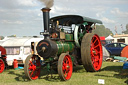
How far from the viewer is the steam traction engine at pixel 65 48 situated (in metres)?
7.07

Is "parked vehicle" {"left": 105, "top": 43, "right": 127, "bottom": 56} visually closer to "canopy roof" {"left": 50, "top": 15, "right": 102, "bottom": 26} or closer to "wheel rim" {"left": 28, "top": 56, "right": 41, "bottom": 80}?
"canopy roof" {"left": 50, "top": 15, "right": 102, "bottom": 26}

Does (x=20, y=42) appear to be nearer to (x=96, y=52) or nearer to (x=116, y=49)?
(x=96, y=52)

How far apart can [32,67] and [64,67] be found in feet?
4.00

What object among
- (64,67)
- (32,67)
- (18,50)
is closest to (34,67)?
(32,67)

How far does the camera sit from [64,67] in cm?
696

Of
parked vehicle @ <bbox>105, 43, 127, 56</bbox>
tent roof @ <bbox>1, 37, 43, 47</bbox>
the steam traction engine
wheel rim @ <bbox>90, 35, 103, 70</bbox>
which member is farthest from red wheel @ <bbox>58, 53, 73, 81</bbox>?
parked vehicle @ <bbox>105, 43, 127, 56</bbox>

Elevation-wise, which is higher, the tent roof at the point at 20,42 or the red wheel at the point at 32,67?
the tent roof at the point at 20,42

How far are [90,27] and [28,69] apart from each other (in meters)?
4.21

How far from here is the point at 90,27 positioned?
31.8ft

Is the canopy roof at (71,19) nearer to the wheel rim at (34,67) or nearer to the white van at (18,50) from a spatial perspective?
the wheel rim at (34,67)

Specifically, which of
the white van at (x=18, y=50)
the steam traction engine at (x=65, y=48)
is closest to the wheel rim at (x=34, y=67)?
the steam traction engine at (x=65, y=48)

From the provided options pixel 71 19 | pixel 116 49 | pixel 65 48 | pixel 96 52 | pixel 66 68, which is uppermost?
pixel 71 19

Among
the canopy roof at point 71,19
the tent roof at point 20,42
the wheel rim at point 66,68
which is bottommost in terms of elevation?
the wheel rim at point 66,68

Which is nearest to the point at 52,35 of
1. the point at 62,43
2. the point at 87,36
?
the point at 62,43
